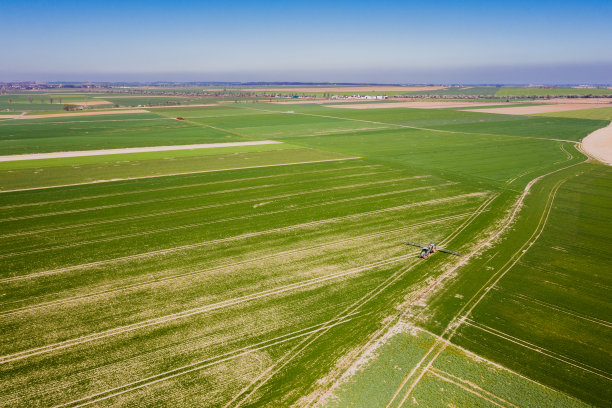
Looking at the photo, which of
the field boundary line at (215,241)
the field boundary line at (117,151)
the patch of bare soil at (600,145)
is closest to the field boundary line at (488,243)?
the field boundary line at (215,241)

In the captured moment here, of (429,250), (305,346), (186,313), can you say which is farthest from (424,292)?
(186,313)

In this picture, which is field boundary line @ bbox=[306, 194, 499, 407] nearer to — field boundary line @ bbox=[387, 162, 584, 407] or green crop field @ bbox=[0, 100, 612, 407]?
green crop field @ bbox=[0, 100, 612, 407]

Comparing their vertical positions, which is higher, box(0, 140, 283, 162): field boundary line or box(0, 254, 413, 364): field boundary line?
box(0, 140, 283, 162): field boundary line

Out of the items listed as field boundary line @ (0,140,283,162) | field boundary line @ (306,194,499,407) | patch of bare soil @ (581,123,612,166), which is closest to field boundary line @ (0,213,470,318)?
field boundary line @ (306,194,499,407)

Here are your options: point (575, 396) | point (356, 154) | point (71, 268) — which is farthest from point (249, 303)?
point (356, 154)

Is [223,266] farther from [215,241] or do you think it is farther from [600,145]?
[600,145]
